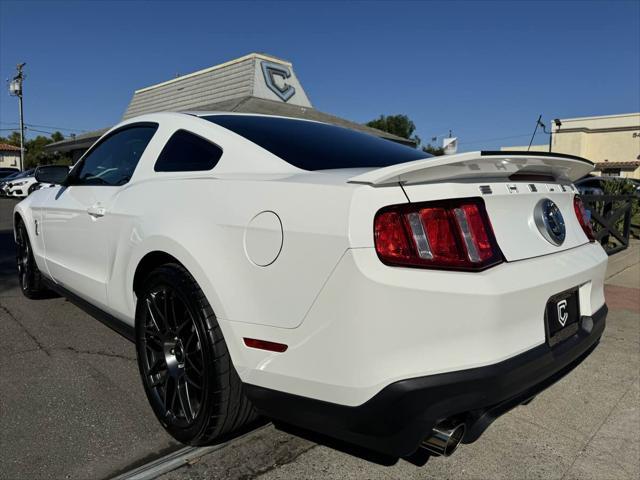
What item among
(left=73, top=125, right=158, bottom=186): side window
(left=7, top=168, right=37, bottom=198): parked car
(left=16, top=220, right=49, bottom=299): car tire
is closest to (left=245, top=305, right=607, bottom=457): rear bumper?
(left=73, top=125, right=158, bottom=186): side window

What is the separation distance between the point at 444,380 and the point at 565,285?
0.73 m

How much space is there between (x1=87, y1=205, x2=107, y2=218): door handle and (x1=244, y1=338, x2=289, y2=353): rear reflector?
1.45m

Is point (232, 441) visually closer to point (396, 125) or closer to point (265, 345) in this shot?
point (265, 345)

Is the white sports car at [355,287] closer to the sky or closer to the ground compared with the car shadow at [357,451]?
closer to the sky

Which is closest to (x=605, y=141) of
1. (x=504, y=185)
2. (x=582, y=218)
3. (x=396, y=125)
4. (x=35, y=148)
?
(x=396, y=125)

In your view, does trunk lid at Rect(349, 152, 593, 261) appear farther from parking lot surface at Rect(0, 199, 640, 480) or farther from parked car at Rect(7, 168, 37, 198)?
parked car at Rect(7, 168, 37, 198)

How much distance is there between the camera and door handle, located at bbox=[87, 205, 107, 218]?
2882mm

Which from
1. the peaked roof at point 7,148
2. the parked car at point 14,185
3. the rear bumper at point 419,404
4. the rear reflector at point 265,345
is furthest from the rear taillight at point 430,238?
the peaked roof at point 7,148

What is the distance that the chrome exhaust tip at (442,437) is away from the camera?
174 centimetres

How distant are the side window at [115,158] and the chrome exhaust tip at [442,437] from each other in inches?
81.8

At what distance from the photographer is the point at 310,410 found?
1811 millimetres

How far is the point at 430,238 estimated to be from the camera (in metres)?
1.69

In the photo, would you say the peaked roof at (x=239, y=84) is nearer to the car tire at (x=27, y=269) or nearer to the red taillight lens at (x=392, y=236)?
the car tire at (x=27, y=269)

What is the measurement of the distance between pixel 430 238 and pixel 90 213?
7.09 ft
